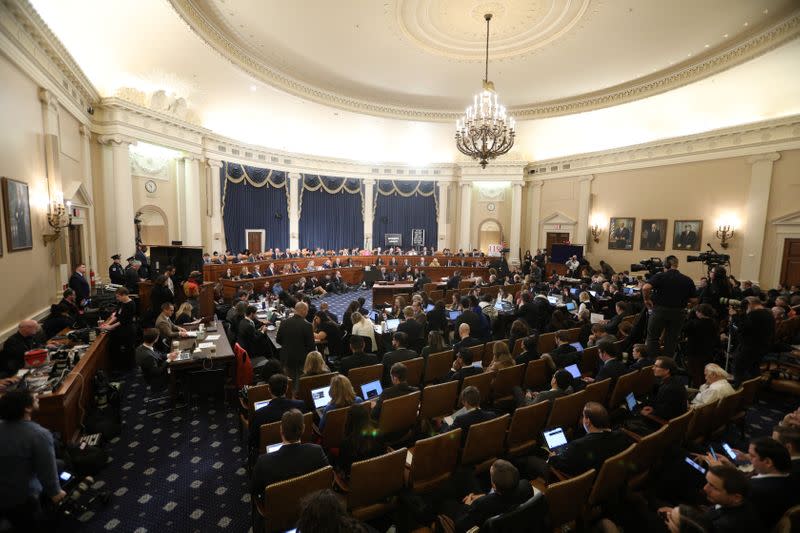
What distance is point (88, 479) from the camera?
3293 millimetres

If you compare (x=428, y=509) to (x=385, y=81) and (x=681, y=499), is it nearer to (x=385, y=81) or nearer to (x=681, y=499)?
(x=681, y=499)

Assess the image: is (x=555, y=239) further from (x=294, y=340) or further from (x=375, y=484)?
(x=375, y=484)

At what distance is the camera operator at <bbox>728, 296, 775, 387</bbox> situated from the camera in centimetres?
486

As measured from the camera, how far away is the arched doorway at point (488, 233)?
18.6 meters


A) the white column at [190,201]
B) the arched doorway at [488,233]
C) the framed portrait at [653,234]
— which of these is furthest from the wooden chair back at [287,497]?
the arched doorway at [488,233]

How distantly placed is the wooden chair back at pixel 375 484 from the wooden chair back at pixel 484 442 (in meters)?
0.61

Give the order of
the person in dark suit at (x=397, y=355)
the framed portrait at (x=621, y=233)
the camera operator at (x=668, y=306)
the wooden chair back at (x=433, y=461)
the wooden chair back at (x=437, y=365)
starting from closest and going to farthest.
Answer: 1. the wooden chair back at (x=433, y=461)
2. the person in dark suit at (x=397, y=355)
3. the wooden chair back at (x=437, y=365)
4. the camera operator at (x=668, y=306)
5. the framed portrait at (x=621, y=233)

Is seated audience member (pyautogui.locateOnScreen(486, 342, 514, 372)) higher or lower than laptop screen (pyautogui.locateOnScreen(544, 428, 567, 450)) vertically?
higher

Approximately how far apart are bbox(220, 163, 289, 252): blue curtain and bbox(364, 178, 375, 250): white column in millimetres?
3856

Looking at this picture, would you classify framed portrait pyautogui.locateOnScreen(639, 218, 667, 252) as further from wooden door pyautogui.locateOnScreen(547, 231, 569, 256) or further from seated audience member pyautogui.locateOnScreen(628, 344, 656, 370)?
seated audience member pyautogui.locateOnScreen(628, 344, 656, 370)

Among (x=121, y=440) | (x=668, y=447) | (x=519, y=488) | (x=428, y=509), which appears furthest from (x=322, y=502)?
(x=121, y=440)

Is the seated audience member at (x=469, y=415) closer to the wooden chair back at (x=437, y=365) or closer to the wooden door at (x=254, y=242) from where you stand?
the wooden chair back at (x=437, y=365)

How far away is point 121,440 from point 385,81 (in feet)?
37.0

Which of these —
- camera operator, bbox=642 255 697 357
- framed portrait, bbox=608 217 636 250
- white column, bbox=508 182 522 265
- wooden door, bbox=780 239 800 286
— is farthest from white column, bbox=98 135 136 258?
wooden door, bbox=780 239 800 286
